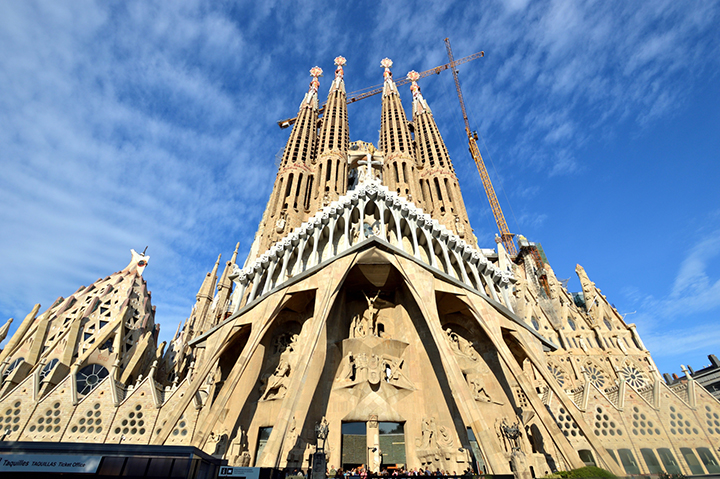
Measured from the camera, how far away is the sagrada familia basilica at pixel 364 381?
1587 centimetres

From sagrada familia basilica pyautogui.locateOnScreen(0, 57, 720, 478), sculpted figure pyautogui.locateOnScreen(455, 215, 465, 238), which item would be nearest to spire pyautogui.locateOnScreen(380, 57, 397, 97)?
sculpted figure pyautogui.locateOnScreen(455, 215, 465, 238)

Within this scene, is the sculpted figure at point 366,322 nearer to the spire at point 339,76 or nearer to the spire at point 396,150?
the spire at point 396,150

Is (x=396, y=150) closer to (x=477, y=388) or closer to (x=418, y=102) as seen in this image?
(x=418, y=102)

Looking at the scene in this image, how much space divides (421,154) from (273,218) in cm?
1752

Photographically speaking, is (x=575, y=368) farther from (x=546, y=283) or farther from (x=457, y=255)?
(x=457, y=255)

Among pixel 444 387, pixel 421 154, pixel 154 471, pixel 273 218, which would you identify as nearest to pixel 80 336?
pixel 273 218

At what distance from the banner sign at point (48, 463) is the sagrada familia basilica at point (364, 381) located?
6.58 metres

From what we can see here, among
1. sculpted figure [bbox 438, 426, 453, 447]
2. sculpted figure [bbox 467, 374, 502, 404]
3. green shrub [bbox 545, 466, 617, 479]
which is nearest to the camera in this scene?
green shrub [bbox 545, 466, 617, 479]

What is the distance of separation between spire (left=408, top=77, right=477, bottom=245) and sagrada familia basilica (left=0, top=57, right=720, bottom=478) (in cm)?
757

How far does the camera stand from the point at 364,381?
18.4 m

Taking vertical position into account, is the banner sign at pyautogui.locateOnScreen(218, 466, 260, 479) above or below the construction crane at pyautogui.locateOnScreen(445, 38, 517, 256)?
below

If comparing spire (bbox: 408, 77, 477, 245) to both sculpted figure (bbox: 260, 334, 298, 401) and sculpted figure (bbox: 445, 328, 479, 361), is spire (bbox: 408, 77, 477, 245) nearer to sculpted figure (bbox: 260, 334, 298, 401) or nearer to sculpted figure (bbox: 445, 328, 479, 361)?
sculpted figure (bbox: 445, 328, 479, 361)

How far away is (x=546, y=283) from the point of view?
43938mm

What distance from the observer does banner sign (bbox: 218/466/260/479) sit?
30.2 ft
